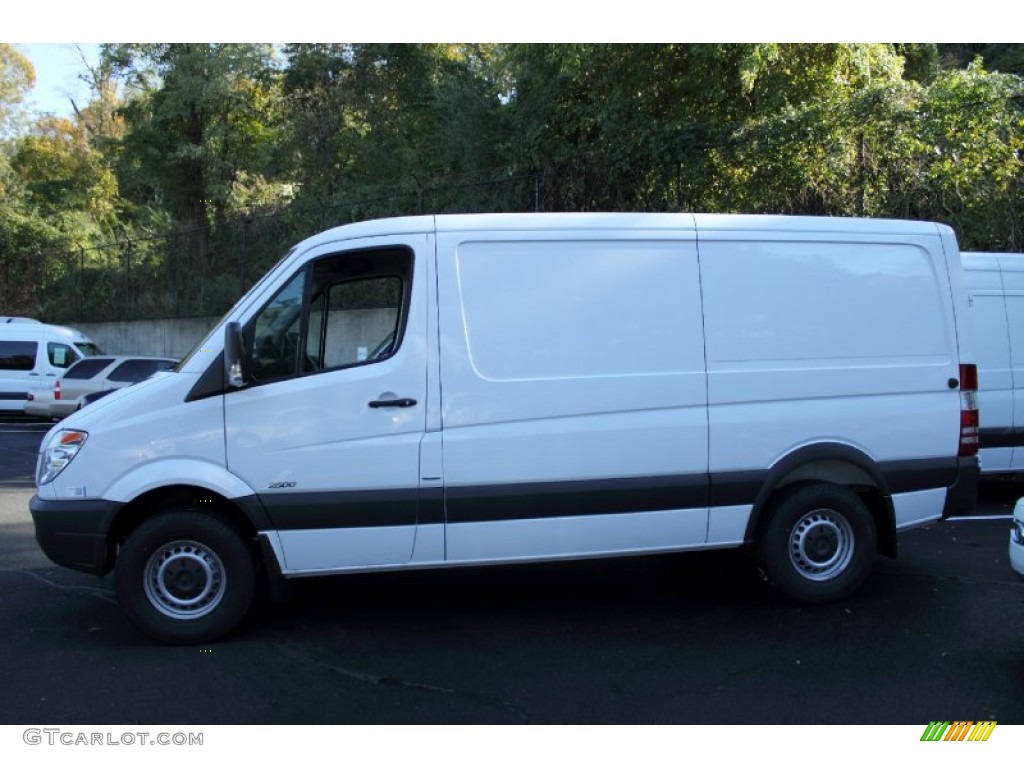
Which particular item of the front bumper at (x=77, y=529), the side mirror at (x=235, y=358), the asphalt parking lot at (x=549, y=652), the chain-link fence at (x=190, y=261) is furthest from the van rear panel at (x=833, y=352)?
the chain-link fence at (x=190, y=261)

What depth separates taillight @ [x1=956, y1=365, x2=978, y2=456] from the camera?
548 cm

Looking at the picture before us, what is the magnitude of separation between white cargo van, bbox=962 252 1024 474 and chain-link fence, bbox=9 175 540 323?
925 centimetres

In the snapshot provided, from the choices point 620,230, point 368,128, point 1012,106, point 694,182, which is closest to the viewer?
point 620,230

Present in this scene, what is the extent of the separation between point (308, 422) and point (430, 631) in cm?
144

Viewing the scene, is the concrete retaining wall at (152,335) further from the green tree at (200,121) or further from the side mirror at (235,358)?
the side mirror at (235,358)

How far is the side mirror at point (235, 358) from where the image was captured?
4.68 metres

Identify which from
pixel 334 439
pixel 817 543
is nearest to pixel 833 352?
pixel 817 543

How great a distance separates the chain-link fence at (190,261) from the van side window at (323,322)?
11.4m

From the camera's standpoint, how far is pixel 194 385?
4770 millimetres

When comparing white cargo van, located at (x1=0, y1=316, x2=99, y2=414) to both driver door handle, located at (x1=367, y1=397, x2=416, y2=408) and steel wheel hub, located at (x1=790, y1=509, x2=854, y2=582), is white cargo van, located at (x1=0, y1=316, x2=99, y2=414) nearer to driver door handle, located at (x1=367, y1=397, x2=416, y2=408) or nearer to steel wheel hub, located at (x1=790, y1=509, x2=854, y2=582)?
driver door handle, located at (x1=367, y1=397, x2=416, y2=408)

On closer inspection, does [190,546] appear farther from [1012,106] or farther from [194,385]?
[1012,106]

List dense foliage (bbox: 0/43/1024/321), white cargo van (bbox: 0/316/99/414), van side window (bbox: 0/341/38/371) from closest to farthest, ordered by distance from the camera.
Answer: dense foliage (bbox: 0/43/1024/321) → white cargo van (bbox: 0/316/99/414) → van side window (bbox: 0/341/38/371)

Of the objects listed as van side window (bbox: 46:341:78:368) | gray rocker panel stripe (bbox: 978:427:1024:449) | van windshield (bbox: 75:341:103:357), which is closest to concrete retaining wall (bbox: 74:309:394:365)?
van windshield (bbox: 75:341:103:357)

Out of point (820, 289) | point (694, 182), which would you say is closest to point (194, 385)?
point (820, 289)
